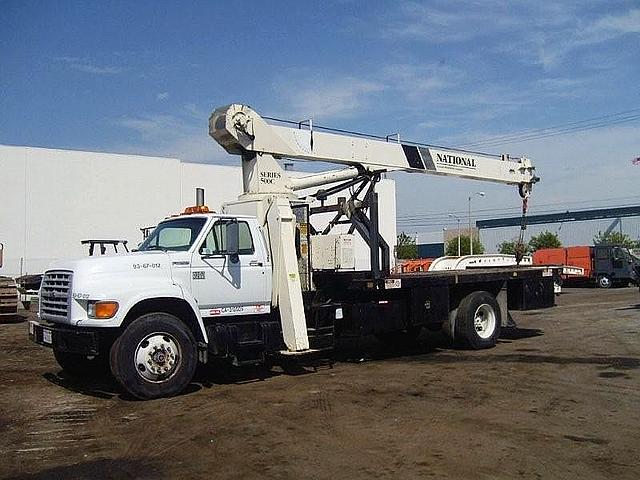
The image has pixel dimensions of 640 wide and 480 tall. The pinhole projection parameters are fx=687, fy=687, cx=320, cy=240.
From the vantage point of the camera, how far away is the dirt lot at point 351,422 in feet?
19.8

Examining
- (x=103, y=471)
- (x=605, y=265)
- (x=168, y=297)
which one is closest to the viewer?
(x=103, y=471)

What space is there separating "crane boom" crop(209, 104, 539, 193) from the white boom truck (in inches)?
1.1

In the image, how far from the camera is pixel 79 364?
34.6 ft

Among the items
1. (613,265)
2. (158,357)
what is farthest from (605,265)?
(158,357)

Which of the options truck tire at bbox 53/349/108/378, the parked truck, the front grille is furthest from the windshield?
the parked truck

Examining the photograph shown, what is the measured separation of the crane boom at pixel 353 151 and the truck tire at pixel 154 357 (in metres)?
3.34

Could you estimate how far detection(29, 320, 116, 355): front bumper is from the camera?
8766mm

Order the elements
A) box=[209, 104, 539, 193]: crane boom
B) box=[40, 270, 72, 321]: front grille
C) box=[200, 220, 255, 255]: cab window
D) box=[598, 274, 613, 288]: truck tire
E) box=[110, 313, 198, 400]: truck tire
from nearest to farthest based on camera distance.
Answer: box=[110, 313, 198, 400]: truck tire < box=[40, 270, 72, 321]: front grille < box=[200, 220, 255, 255]: cab window < box=[209, 104, 539, 193]: crane boom < box=[598, 274, 613, 288]: truck tire

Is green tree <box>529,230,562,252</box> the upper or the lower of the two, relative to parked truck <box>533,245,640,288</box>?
upper

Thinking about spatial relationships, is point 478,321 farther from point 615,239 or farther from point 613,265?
point 615,239

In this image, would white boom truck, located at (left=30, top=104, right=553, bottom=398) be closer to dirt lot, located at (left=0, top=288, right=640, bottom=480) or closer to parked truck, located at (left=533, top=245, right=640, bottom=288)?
dirt lot, located at (left=0, top=288, right=640, bottom=480)

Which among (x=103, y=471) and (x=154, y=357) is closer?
(x=103, y=471)

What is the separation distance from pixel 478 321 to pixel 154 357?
7051 mm

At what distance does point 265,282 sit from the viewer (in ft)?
34.5
